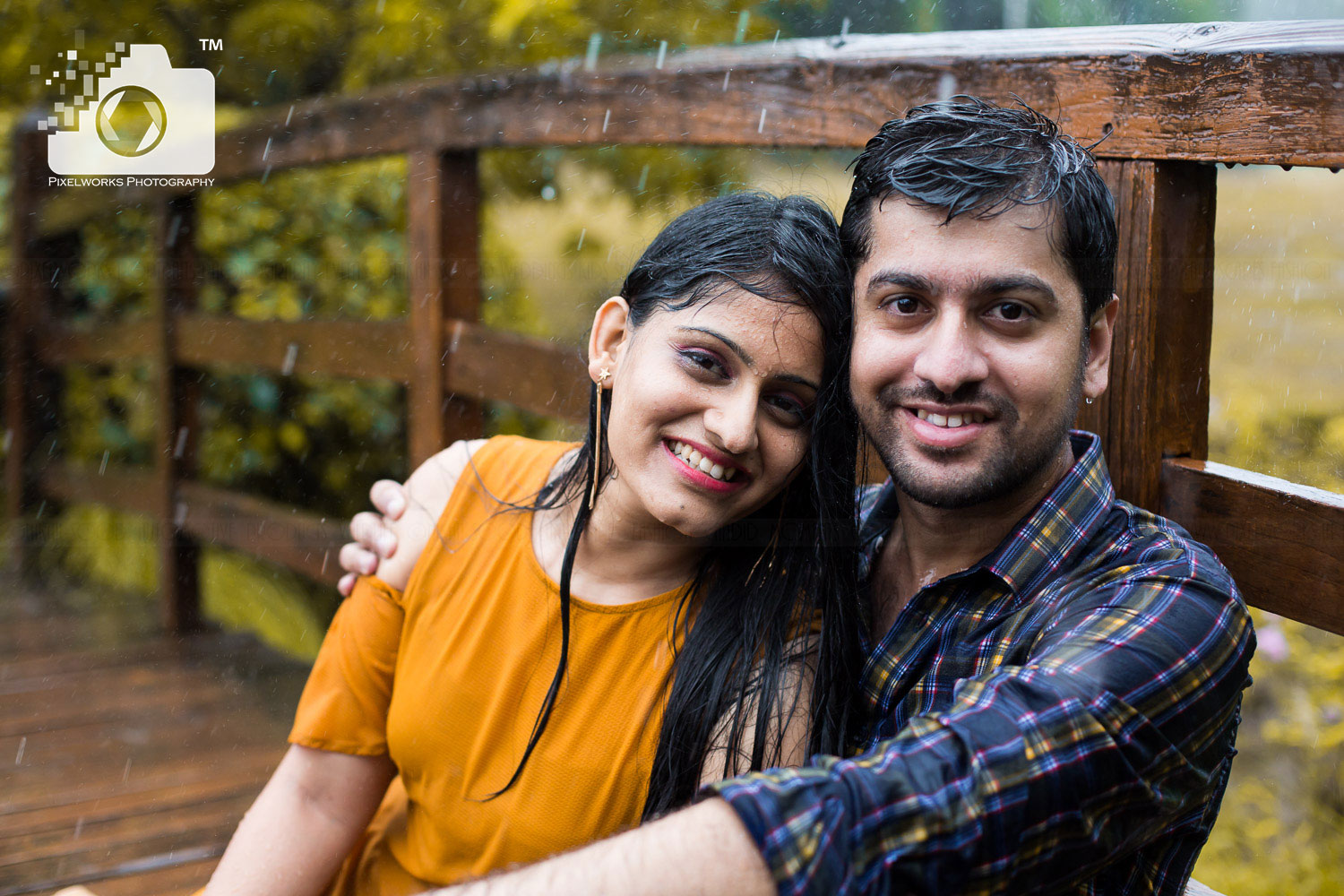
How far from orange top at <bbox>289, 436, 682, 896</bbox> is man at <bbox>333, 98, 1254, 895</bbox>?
0.61ft

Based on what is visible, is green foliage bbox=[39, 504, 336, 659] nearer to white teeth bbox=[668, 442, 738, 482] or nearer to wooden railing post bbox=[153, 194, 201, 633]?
wooden railing post bbox=[153, 194, 201, 633]

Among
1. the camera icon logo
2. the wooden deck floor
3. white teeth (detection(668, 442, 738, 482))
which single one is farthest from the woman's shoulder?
the camera icon logo

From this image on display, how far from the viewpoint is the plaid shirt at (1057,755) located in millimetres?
994

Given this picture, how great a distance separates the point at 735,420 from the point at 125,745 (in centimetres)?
253

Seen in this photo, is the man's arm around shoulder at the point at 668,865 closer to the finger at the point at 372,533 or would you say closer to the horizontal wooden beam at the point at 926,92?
the finger at the point at 372,533

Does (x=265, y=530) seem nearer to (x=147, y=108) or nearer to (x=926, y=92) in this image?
(x=147, y=108)

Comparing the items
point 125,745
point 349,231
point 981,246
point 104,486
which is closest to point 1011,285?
point 981,246

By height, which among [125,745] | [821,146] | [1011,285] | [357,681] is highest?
[821,146]

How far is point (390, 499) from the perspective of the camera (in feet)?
6.21

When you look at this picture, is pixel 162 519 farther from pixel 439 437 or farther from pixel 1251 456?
pixel 1251 456

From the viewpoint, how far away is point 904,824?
3.27 ft

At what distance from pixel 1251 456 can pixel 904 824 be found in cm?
282

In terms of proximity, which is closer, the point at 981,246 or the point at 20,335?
the point at 981,246

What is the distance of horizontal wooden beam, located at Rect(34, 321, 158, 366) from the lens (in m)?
4.60
